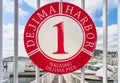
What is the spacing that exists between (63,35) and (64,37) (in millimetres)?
22

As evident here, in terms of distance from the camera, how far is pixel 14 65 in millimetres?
1719

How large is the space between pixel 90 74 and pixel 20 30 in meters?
0.82

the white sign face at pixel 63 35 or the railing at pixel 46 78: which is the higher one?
the white sign face at pixel 63 35

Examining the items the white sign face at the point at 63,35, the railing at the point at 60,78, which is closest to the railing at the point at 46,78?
the railing at the point at 60,78

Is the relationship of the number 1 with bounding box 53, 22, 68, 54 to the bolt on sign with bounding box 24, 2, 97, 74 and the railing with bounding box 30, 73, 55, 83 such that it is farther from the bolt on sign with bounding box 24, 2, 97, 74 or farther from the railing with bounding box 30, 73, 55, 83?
the railing with bounding box 30, 73, 55, 83

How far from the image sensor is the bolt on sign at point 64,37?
169 cm

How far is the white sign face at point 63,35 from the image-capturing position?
5.56 feet

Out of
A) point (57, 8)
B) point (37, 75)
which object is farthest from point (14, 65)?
point (57, 8)

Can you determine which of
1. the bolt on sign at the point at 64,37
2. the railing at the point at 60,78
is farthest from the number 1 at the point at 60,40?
the railing at the point at 60,78

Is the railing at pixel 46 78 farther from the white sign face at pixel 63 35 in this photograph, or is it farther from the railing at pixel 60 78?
the white sign face at pixel 63 35

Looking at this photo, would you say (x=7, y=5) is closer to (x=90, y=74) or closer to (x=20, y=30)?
(x=20, y=30)

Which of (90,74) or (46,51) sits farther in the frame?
(90,74)

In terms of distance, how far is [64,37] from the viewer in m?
1.71

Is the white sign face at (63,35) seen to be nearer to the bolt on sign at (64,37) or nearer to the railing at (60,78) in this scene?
the bolt on sign at (64,37)
